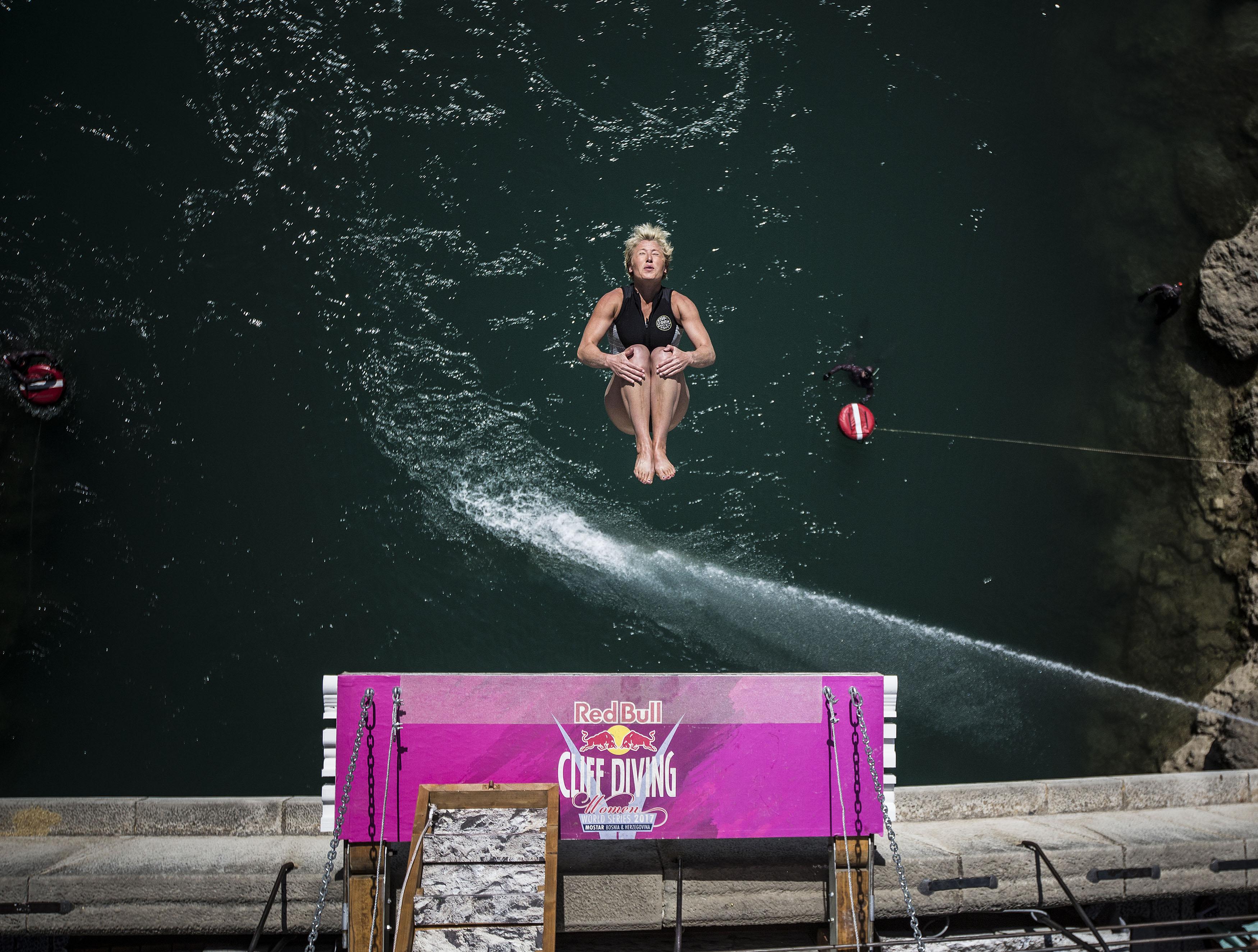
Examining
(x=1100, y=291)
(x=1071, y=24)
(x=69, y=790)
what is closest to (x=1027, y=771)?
(x=1100, y=291)

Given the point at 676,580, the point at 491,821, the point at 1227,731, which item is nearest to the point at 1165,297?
the point at 1227,731

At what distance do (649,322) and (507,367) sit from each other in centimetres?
250

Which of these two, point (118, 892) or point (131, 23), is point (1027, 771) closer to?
point (118, 892)

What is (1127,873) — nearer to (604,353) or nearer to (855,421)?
(855,421)

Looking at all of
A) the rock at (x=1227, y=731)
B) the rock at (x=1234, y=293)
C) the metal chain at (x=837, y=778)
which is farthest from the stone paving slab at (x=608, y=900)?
the rock at (x=1234, y=293)

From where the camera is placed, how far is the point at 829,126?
29.6ft

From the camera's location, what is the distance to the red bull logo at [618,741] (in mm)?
5770

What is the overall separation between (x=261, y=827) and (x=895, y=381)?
705 cm

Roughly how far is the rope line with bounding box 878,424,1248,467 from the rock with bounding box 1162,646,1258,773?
2047 millimetres

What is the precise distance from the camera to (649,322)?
21.2 feet

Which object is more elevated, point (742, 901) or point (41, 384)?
point (41, 384)

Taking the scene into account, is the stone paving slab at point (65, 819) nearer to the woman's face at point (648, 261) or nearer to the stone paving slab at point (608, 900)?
the stone paving slab at point (608, 900)

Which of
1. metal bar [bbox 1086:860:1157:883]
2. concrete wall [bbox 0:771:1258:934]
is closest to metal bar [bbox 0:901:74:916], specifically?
concrete wall [bbox 0:771:1258:934]

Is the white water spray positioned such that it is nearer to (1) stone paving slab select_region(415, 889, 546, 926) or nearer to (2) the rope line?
(2) the rope line
